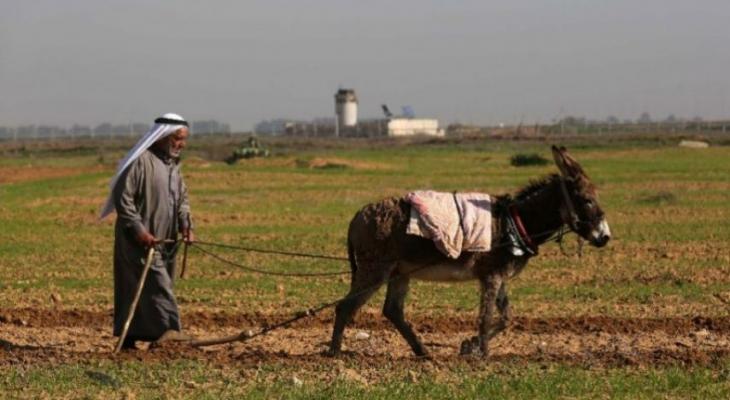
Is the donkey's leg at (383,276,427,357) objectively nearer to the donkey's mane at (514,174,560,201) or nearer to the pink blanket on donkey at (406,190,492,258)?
the pink blanket on donkey at (406,190,492,258)

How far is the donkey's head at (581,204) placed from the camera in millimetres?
10570

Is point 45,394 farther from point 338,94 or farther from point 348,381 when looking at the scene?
point 338,94

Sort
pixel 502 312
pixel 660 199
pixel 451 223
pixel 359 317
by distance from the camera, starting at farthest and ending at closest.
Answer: pixel 660 199 → pixel 359 317 → pixel 502 312 → pixel 451 223

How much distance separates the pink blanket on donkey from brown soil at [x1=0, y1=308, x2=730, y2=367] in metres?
0.99

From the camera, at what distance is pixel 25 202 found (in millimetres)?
33031

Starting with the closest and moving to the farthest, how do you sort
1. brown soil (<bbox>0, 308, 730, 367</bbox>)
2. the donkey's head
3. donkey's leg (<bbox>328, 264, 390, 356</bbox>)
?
brown soil (<bbox>0, 308, 730, 367</bbox>), the donkey's head, donkey's leg (<bbox>328, 264, 390, 356</bbox>)

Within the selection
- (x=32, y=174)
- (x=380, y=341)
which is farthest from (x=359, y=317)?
(x=32, y=174)

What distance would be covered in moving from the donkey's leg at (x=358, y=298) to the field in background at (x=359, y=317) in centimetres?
24

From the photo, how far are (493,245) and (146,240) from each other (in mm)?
3037

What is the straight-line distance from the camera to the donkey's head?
1057cm

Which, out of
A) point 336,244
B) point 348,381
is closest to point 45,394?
point 348,381

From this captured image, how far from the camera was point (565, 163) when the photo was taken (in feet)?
34.5

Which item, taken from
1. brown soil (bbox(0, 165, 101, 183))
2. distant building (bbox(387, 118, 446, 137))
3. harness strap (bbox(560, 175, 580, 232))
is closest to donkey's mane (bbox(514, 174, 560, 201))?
harness strap (bbox(560, 175, 580, 232))

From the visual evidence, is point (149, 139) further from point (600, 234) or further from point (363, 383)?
point (600, 234)
